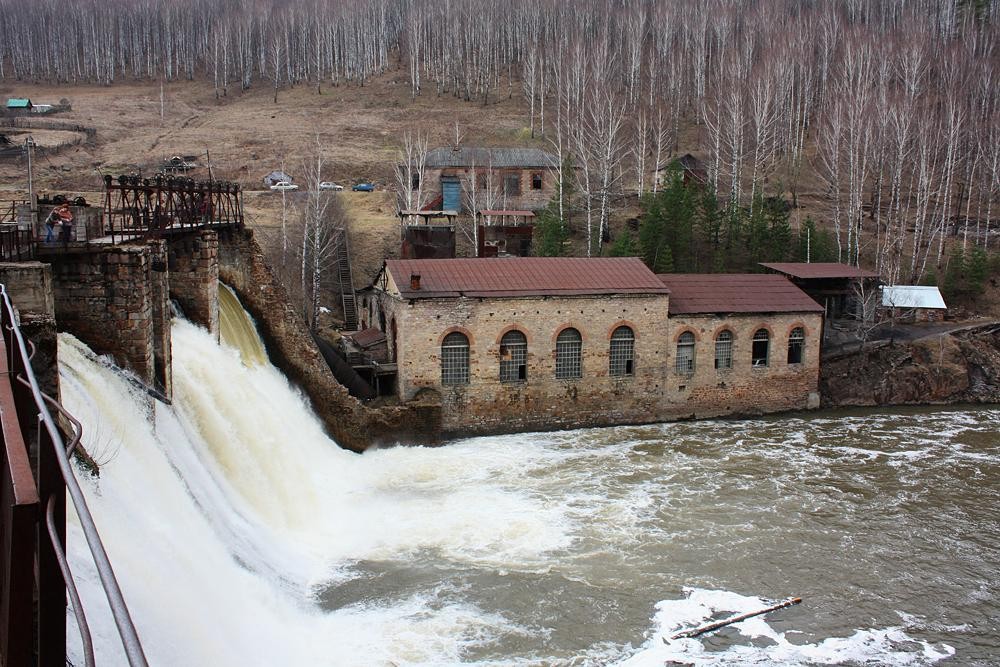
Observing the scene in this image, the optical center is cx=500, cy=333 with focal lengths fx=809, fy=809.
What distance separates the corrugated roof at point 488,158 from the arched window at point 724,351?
74.8ft

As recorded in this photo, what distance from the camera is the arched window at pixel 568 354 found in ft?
83.2

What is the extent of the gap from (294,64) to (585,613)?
8078cm

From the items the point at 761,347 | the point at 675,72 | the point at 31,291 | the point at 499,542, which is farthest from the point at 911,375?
the point at 675,72

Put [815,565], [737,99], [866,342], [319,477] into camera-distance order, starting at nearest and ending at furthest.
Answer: [815,565] < [319,477] < [866,342] < [737,99]

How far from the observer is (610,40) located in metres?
79.6

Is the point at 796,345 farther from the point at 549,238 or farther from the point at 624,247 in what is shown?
the point at 549,238

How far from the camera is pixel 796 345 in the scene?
2788 cm

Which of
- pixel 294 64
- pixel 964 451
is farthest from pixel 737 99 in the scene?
pixel 294 64

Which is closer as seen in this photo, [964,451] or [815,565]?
[815,565]

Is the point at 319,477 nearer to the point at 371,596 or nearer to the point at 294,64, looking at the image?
the point at 371,596

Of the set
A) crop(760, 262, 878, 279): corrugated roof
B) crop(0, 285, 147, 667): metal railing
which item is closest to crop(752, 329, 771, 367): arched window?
crop(760, 262, 878, 279): corrugated roof

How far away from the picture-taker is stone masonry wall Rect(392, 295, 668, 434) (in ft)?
79.2

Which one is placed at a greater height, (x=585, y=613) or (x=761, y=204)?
(x=761, y=204)

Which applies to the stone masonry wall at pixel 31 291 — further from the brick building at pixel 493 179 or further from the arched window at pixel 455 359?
the brick building at pixel 493 179
